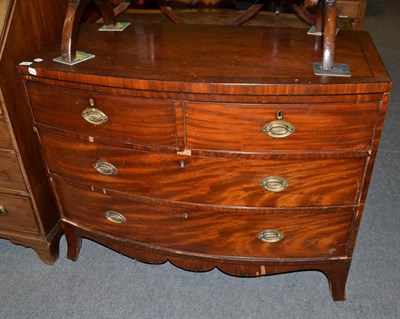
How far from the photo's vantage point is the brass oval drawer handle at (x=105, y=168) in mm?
1466

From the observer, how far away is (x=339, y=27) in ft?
5.33

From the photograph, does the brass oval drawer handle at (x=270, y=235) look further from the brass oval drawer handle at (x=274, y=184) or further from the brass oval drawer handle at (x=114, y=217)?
the brass oval drawer handle at (x=114, y=217)

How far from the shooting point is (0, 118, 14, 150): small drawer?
153cm

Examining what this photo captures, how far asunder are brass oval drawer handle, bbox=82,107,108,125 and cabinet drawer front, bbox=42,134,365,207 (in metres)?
0.10

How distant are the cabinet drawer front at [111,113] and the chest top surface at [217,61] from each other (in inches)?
2.4

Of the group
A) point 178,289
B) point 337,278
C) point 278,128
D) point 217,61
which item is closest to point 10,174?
point 178,289

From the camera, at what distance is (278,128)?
4.09ft

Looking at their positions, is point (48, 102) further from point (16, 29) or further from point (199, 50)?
point (199, 50)

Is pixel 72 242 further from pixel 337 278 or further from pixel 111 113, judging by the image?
pixel 337 278

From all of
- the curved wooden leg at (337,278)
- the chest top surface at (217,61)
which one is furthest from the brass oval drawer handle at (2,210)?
the curved wooden leg at (337,278)

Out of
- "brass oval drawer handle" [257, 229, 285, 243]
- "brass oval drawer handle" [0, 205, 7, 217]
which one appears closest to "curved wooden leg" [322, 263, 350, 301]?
"brass oval drawer handle" [257, 229, 285, 243]

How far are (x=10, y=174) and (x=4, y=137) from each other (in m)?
0.17

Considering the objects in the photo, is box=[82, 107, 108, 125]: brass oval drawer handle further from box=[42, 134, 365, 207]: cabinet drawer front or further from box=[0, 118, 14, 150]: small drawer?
box=[0, 118, 14, 150]: small drawer

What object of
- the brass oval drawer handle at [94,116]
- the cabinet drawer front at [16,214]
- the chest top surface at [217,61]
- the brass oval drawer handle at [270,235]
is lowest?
the cabinet drawer front at [16,214]
